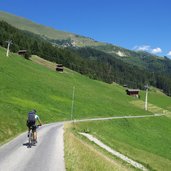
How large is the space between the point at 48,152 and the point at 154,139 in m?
50.9

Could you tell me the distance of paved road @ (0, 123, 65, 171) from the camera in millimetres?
20234

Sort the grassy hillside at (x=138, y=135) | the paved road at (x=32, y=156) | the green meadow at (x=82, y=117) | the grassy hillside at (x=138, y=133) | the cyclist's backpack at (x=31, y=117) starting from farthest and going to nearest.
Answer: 1. the grassy hillside at (x=138, y=133)
2. the grassy hillside at (x=138, y=135)
3. the green meadow at (x=82, y=117)
4. the cyclist's backpack at (x=31, y=117)
5. the paved road at (x=32, y=156)

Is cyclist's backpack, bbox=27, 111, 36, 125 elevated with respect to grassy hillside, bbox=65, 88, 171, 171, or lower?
elevated

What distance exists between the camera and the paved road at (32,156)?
20234 millimetres

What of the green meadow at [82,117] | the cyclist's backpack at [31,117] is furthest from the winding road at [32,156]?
the green meadow at [82,117]

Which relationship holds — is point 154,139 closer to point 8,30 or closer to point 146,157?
point 146,157

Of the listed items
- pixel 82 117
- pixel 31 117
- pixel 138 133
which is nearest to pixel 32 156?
pixel 31 117

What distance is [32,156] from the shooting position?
2378cm

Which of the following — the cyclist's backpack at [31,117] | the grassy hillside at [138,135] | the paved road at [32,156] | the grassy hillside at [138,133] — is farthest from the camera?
the grassy hillside at [138,133]

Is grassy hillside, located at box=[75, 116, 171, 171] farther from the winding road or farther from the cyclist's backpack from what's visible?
the cyclist's backpack

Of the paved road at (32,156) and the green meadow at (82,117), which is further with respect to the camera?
the green meadow at (82,117)

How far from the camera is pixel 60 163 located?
2161 cm

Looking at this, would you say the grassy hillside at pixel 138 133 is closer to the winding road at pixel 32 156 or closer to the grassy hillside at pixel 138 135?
the grassy hillside at pixel 138 135

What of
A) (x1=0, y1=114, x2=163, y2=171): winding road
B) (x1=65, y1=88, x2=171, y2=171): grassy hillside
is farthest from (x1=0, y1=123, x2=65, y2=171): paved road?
(x1=65, y1=88, x2=171, y2=171): grassy hillside
